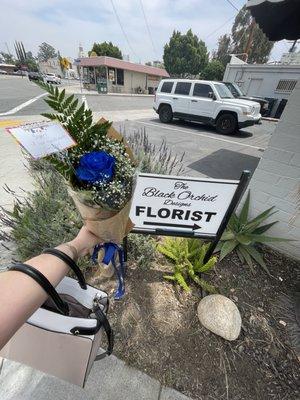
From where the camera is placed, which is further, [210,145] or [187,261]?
[210,145]

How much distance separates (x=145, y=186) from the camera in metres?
1.43

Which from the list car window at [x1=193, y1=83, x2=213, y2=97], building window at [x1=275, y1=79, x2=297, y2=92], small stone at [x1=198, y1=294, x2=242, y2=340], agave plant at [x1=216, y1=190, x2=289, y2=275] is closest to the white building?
building window at [x1=275, y1=79, x2=297, y2=92]

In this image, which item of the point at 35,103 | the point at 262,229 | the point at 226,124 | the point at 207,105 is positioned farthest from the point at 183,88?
the point at 35,103

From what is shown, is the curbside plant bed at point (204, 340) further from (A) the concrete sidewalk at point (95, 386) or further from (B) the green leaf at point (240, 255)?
(B) the green leaf at point (240, 255)

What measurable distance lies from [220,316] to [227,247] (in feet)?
2.23

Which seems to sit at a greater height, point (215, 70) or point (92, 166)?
point (92, 166)

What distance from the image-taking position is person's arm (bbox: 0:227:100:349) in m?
0.68

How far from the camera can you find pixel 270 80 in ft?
52.7

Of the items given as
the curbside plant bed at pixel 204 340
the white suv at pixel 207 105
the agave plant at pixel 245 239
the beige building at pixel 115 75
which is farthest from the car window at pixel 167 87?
the beige building at pixel 115 75

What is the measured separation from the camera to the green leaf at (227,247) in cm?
213

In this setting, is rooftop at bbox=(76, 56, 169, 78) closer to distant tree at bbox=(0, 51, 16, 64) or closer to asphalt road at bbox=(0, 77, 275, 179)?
asphalt road at bbox=(0, 77, 275, 179)

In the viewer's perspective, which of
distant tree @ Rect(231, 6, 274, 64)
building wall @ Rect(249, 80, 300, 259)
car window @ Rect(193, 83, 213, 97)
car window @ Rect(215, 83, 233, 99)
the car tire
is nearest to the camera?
building wall @ Rect(249, 80, 300, 259)

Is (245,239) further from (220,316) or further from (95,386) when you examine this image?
(95,386)

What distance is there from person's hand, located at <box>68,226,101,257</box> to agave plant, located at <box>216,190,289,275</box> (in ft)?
4.71
